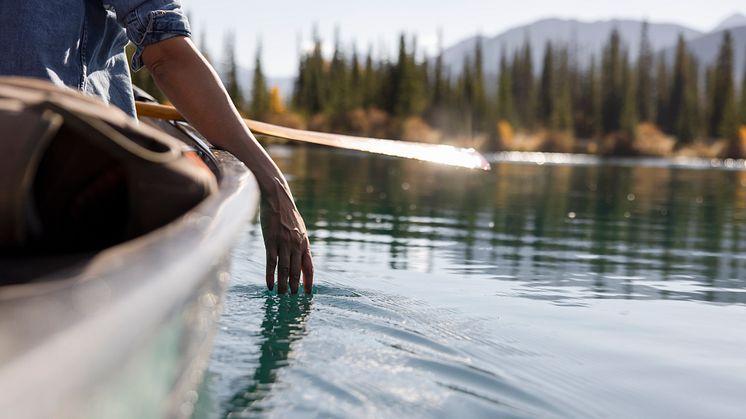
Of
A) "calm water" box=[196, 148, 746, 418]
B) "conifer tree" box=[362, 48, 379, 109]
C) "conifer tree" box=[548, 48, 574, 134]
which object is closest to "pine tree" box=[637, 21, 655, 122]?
"conifer tree" box=[548, 48, 574, 134]

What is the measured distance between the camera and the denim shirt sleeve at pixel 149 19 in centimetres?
178

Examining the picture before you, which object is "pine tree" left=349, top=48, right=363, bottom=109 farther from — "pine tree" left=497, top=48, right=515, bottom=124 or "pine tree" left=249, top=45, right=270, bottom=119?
"pine tree" left=497, top=48, right=515, bottom=124

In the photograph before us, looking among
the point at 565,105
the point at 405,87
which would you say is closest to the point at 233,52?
the point at 405,87

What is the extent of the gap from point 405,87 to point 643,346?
208 feet

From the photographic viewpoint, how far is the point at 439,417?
6.64ft

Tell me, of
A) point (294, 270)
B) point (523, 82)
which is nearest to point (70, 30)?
point (294, 270)

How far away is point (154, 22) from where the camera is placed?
1.79 meters

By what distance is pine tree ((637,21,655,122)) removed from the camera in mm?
74650

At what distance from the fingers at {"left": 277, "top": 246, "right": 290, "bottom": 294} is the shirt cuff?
65 cm

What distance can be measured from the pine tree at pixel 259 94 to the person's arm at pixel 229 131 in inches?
2596

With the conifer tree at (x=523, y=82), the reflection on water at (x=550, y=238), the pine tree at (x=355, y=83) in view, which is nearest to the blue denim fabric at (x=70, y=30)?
the reflection on water at (x=550, y=238)

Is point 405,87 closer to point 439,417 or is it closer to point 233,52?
point 233,52

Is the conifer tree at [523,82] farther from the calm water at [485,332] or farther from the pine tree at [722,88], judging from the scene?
the calm water at [485,332]

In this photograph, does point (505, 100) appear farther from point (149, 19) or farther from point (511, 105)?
point (149, 19)
